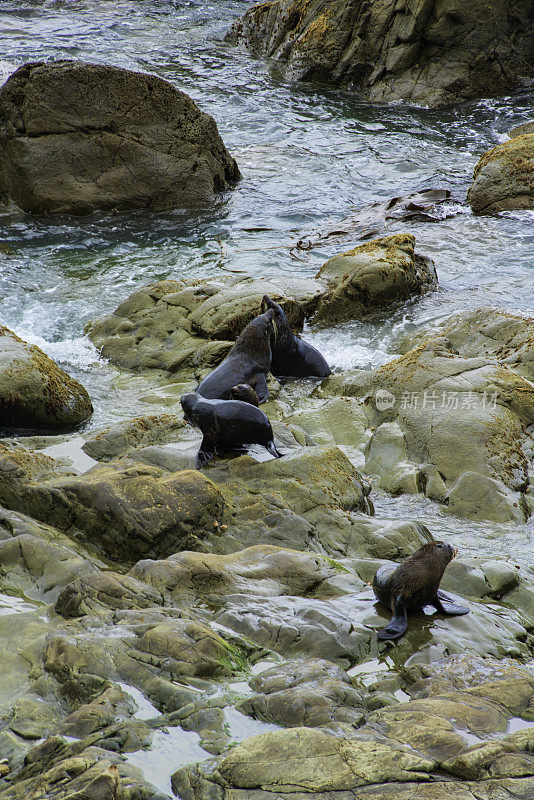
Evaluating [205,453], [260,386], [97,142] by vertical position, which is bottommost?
[260,386]

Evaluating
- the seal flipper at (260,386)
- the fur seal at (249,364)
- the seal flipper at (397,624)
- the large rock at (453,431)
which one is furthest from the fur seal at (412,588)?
the seal flipper at (260,386)

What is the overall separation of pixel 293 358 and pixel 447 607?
15.3 ft

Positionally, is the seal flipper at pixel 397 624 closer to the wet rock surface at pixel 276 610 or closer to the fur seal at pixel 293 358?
the wet rock surface at pixel 276 610

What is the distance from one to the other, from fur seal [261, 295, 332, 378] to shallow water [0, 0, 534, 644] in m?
0.42

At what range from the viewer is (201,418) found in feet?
19.8

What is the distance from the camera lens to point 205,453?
19.5ft

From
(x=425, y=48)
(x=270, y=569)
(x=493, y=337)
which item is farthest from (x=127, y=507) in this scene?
(x=425, y=48)

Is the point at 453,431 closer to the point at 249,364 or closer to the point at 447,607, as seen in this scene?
the point at 249,364

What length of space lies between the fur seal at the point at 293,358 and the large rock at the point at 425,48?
13.3 metres

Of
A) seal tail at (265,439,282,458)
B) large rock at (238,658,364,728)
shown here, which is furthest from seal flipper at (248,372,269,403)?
large rock at (238,658,364,728)

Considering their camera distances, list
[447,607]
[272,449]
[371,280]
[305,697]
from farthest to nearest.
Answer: [371,280]
[272,449]
[447,607]
[305,697]

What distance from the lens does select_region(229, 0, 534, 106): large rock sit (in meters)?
19.2

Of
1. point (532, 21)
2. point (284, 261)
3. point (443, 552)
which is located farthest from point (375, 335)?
point (532, 21)

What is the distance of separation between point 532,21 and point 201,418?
18.8 m
